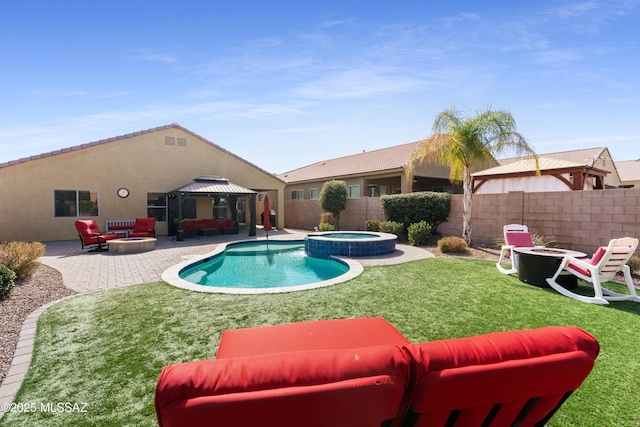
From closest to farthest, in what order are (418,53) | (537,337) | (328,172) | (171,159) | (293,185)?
1. (537,337)
2. (418,53)
3. (171,159)
4. (328,172)
5. (293,185)

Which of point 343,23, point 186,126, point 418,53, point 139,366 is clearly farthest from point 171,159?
point 139,366

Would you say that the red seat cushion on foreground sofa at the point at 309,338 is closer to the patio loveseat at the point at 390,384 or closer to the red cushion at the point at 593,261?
the patio loveseat at the point at 390,384

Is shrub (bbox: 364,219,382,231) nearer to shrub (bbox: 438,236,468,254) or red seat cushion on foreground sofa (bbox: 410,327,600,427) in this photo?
shrub (bbox: 438,236,468,254)

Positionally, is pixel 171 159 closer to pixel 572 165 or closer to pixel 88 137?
pixel 88 137

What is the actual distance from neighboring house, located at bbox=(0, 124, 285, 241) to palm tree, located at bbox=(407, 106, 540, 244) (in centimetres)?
1087

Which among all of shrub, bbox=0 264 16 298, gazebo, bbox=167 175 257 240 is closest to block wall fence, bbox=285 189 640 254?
gazebo, bbox=167 175 257 240

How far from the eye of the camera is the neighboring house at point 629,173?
102 ft

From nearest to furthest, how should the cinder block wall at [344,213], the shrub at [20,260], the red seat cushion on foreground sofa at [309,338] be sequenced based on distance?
the red seat cushion on foreground sofa at [309,338] < the shrub at [20,260] < the cinder block wall at [344,213]

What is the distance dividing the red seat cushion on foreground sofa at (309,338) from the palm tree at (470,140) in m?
10.6

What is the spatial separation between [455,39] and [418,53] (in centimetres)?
108

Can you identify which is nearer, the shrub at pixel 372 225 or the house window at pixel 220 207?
the shrub at pixel 372 225

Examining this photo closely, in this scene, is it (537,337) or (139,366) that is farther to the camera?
(139,366)

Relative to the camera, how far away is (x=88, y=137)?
16.6 m

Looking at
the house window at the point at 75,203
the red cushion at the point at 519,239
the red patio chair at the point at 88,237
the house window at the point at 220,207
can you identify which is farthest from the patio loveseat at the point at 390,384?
the house window at the point at 220,207
